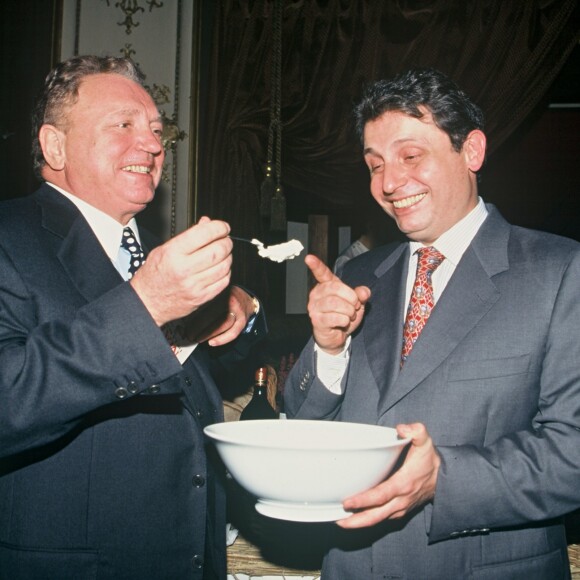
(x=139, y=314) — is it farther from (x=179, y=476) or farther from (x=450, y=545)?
(x=450, y=545)

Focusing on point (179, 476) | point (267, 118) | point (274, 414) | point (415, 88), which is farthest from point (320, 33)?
point (179, 476)

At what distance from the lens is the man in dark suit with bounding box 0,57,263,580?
1160mm

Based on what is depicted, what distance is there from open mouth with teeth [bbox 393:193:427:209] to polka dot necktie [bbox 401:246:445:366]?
0.13 metres

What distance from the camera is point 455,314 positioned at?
1.51 m

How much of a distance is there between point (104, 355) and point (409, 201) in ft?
3.16

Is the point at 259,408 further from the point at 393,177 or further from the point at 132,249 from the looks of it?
the point at 393,177

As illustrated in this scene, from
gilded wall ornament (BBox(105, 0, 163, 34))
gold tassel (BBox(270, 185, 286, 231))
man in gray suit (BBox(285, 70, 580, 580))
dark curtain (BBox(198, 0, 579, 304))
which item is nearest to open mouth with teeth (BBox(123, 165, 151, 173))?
man in gray suit (BBox(285, 70, 580, 580))

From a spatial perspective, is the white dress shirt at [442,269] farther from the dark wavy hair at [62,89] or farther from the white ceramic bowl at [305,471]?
the dark wavy hair at [62,89]

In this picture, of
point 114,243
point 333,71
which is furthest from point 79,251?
point 333,71

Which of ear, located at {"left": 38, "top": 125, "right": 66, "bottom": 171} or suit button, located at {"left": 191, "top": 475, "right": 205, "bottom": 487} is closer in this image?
suit button, located at {"left": 191, "top": 475, "right": 205, "bottom": 487}

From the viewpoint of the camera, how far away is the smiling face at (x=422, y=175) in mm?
1710

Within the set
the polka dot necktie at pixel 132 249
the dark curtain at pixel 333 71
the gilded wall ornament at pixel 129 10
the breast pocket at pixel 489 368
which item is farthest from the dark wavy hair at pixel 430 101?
the gilded wall ornament at pixel 129 10

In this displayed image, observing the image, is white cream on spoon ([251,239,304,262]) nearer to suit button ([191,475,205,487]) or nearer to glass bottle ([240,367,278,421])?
suit button ([191,475,205,487])

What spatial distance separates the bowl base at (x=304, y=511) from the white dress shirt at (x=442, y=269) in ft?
A: 1.74
